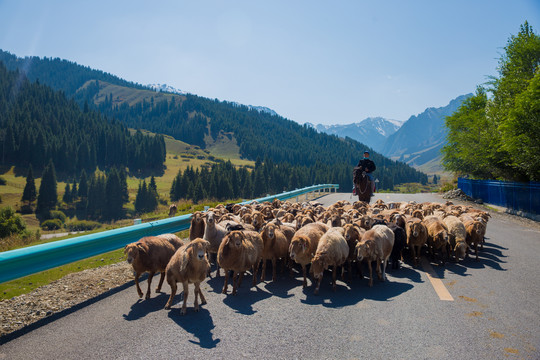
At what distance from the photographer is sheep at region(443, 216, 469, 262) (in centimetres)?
931

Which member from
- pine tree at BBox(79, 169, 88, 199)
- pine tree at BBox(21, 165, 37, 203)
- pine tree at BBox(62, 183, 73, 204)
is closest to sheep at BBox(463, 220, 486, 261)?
pine tree at BBox(62, 183, 73, 204)

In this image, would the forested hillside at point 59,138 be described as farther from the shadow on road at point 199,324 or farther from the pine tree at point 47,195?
the shadow on road at point 199,324

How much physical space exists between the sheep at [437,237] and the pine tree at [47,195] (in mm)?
116999

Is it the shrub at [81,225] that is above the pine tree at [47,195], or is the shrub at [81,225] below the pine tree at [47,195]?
below

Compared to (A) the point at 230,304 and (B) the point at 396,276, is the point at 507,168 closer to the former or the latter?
(B) the point at 396,276

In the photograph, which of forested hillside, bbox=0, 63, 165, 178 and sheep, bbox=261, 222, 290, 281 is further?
forested hillside, bbox=0, 63, 165, 178

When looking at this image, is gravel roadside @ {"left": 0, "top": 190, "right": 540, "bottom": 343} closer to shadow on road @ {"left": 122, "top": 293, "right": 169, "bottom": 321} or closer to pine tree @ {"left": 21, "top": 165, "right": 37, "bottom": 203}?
shadow on road @ {"left": 122, "top": 293, "right": 169, "bottom": 321}

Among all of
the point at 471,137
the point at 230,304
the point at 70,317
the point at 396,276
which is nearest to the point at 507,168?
the point at 471,137

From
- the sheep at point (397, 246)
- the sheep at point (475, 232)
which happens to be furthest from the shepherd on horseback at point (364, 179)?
the sheep at point (397, 246)

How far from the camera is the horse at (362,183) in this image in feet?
59.7

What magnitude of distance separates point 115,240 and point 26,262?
2.25m

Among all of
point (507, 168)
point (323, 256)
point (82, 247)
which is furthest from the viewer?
point (507, 168)

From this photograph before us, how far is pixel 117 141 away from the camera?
157375 millimetres

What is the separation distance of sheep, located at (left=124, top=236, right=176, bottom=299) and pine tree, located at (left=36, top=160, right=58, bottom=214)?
115 m
